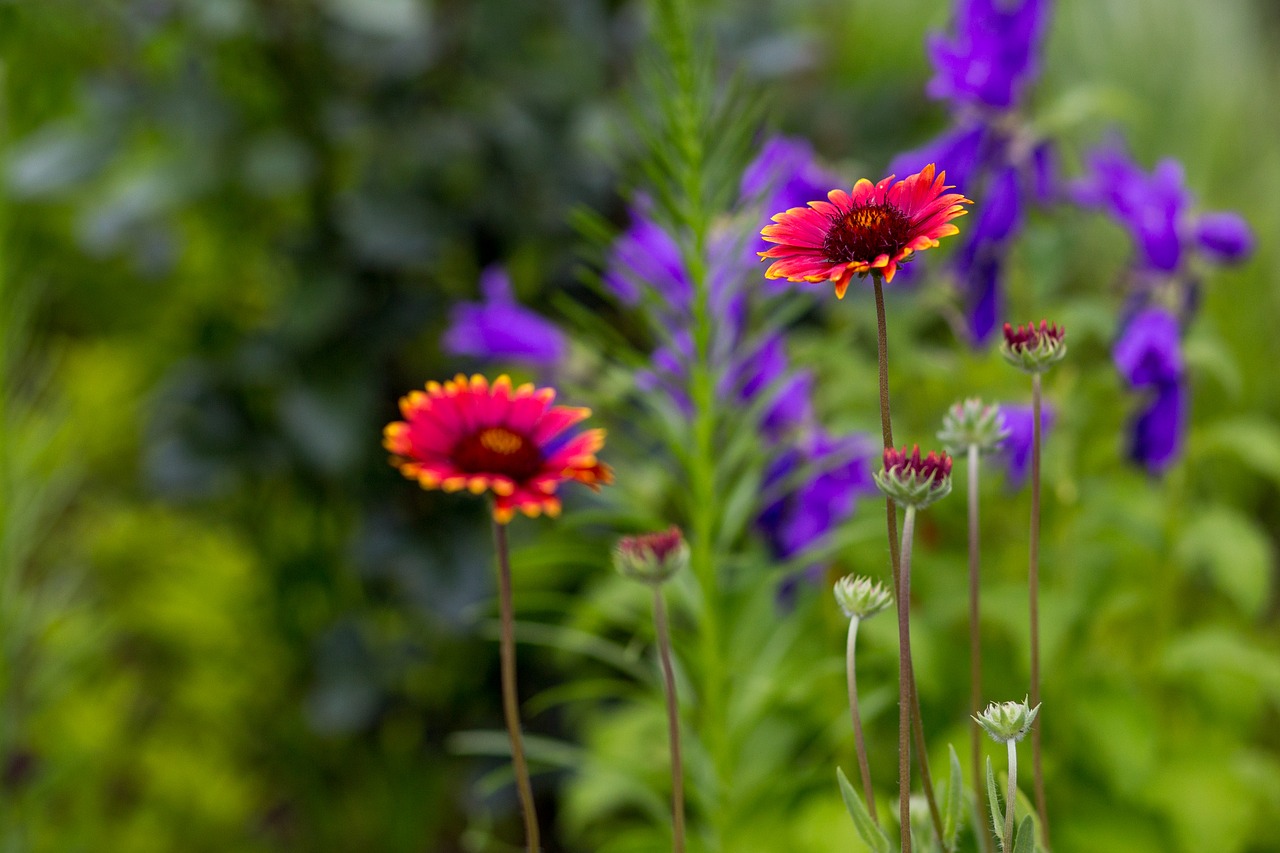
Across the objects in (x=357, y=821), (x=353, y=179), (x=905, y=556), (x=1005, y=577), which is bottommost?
(x=357, y=821)

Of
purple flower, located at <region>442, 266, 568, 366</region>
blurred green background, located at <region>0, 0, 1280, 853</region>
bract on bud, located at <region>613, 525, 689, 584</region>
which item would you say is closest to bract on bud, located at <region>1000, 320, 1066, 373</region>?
bract on bud, located at <region>613, 525, 689, 584</region>

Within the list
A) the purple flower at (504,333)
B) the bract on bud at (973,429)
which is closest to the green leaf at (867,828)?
the bract on bud at (973,429)

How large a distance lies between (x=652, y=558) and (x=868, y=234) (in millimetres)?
145

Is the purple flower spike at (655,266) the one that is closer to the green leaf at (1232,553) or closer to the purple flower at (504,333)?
the purple flower at (504,333)

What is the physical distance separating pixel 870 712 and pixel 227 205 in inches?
43.4

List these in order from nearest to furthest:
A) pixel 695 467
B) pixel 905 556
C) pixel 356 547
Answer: pixel 905 556
pixel 695 467
pixel 356 547

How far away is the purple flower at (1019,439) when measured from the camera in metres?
0.86

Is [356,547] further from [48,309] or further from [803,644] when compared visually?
[48,309]

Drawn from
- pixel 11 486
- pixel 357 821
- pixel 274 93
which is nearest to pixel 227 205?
pixel 274 93

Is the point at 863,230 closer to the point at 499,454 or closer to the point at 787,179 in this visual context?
the point at 499,454

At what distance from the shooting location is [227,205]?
1477mm

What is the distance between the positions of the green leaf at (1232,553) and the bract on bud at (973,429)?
54 cm

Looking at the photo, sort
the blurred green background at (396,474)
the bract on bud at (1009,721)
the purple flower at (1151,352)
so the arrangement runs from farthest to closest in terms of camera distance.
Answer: the blurred green background at (396,474), the purple flower at (1151,352), the bract on bud at (1009,721)

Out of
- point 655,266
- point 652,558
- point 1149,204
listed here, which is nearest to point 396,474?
point 655,266
